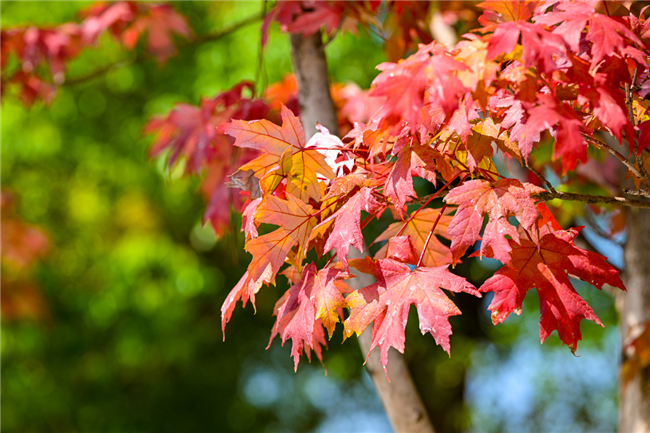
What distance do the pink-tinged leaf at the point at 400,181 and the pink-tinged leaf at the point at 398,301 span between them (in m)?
0.08

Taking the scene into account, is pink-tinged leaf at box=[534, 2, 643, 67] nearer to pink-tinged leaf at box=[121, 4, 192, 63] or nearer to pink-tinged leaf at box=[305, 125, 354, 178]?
pink-tinged leaf at box=[305, 125, 354, 178]

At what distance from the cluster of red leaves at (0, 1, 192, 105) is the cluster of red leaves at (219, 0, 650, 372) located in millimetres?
1402

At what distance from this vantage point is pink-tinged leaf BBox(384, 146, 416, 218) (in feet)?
2.16

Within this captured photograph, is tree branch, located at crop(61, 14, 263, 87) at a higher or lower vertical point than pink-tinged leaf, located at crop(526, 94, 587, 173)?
higher

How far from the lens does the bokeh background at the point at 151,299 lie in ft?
10.3

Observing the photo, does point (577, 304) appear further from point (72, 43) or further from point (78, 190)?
point (78, 190)

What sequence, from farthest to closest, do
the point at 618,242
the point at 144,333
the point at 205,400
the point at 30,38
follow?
the point at 205,400
the point at 144,333
the point at 30,38
the point at 618,242

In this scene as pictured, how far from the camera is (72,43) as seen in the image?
1.99 meters

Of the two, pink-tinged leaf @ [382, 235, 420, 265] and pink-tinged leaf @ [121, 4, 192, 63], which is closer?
pink-tinged leaf @ [382, 235, 420, 265]

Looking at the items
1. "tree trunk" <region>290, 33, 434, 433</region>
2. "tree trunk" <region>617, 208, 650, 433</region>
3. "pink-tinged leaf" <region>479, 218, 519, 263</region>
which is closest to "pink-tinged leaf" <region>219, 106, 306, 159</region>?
"pink-tinged leaf" <region>479, 218, 519, 263</region>

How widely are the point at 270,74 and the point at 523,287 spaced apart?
8.70 feet

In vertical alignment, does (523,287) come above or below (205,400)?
above

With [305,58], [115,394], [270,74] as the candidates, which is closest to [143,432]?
[115,394]

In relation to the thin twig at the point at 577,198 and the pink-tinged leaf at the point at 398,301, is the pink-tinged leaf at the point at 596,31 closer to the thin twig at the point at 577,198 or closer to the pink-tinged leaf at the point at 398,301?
the thin twig at the point at 577,198
